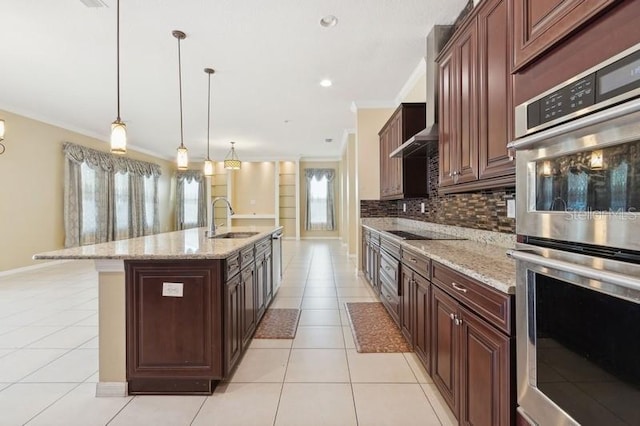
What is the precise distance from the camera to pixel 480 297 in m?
1.34

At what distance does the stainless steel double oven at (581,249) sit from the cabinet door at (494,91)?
2.14 feet

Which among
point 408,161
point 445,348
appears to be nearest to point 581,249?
point 445,348

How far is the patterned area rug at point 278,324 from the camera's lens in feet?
9.47

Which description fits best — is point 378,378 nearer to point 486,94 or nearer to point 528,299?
point 528,299

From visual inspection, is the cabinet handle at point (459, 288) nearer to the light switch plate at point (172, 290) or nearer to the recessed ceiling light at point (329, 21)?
the light switch plate at point (172, 290)

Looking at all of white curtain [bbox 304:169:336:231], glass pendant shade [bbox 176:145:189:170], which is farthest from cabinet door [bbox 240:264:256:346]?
white curtain [bbox 304:169:336:231]

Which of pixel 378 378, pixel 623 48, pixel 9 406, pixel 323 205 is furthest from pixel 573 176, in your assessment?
pixel 323 205

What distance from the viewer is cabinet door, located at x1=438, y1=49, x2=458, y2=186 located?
2320 mm

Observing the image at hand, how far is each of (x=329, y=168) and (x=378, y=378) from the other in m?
9.09

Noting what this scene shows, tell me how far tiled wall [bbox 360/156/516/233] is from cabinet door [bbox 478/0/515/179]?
48 cm

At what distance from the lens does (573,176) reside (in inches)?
34.8

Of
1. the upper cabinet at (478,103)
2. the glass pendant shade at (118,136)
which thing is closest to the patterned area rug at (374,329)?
the upper cabinet at (478,103)

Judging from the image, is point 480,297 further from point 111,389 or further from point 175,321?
point 111,389

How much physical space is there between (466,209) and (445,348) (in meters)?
1.45
